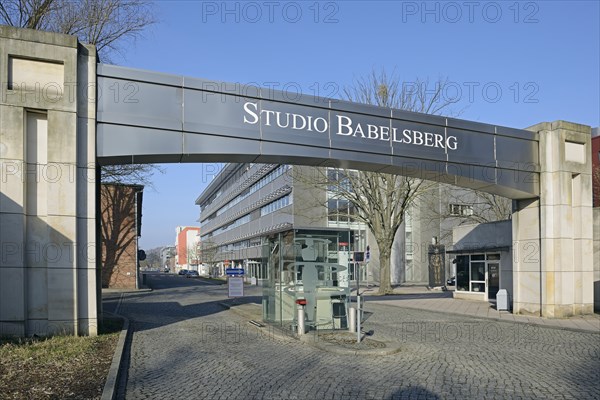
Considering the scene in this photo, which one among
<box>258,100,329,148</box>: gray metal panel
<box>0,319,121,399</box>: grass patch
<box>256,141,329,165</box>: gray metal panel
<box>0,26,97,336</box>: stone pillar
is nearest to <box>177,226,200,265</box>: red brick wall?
<box>256,141,329,165</box>: gray metal panel

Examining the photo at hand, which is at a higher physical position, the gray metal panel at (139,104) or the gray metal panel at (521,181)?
the gray metal panel at (139,104)

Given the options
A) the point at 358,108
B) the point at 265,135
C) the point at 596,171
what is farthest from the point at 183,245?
the point at 265,135

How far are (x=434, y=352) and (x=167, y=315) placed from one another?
34.4 ft

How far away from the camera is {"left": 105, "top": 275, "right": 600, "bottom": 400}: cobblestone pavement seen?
8.03 metres

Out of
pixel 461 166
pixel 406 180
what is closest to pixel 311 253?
pixel 461 166

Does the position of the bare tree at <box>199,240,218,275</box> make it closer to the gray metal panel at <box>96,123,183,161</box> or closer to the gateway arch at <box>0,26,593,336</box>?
the gateway arch at <box>0,26,593,336</box>

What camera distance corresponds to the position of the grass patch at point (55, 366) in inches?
288

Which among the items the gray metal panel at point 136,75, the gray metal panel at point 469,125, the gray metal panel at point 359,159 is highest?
the gray metal panel at point 136,75

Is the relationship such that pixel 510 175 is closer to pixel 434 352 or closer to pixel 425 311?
pixel 425 311

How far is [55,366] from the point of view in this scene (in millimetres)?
8727

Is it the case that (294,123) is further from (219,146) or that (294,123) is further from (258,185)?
(258,185)

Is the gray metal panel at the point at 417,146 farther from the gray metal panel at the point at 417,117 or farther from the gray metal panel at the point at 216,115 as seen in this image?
the gray metal panel at the point at 216,115

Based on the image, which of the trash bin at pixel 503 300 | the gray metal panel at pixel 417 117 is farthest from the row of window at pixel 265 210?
the gray metal panel at pixel 417 117

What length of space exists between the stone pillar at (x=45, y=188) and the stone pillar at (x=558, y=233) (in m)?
14.0
